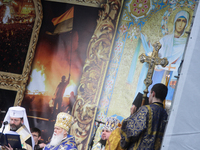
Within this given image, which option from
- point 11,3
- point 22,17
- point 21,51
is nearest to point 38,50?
point 21,51

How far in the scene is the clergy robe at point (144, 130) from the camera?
125 inches

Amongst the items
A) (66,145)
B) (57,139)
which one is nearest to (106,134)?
(66,145)

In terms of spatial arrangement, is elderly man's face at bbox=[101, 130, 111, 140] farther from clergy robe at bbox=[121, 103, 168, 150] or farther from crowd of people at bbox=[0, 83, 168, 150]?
clergy robe at bbox=[121, 103, 168, 150]

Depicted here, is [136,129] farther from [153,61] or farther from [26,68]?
[26,68]

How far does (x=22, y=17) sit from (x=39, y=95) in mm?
1761

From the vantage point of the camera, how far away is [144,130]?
3176 mm

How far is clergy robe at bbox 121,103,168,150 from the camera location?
3.17 meters

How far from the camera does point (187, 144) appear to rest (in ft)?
7.33

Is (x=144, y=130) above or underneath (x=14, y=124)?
above

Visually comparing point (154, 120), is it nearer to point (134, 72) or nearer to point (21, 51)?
point (134, 72)

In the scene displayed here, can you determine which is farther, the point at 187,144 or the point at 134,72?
the point at 134,72

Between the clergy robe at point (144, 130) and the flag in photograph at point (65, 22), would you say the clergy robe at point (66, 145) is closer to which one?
the clergy robe at point (144, 130)

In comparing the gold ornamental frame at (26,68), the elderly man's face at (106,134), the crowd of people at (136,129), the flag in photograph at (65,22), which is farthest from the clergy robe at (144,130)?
the gold ornamental frame at (26,68)

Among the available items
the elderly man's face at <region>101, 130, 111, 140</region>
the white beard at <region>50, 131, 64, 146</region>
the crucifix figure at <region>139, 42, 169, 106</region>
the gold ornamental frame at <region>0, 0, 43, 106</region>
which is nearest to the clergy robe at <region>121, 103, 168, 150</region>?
the elderly man's face at <region>101, 130, 111, 140</region>
